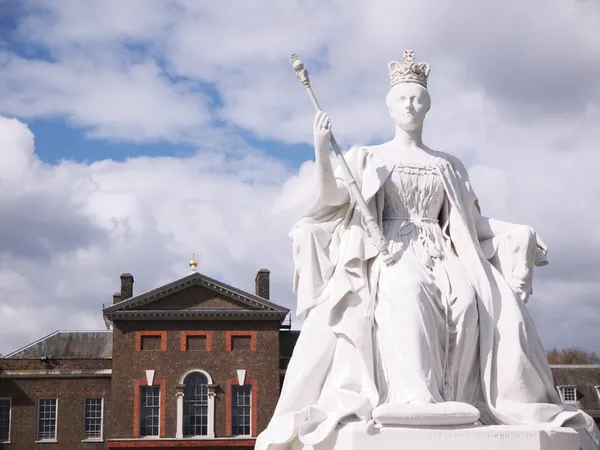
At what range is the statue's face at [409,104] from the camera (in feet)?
22.0

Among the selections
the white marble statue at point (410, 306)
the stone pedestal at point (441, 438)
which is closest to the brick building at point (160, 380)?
the white marble statue at point (410, 306)

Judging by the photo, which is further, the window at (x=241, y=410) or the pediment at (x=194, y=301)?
the pediment at (x=194, y=301)

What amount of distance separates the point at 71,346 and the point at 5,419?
4131mm

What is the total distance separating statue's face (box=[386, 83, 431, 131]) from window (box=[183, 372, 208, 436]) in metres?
36.0

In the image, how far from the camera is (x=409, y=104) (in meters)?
6.71

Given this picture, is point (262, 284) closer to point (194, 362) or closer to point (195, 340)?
point (195, 340)

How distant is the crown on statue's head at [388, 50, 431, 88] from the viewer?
6754 millimetres

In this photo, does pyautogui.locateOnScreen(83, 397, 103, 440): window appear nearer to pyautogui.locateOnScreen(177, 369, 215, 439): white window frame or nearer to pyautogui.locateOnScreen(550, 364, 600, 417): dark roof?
pyautogui.locateOnScreen(177, 369, 215, 439): white window frame

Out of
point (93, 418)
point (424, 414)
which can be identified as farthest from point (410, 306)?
point (93, 418)

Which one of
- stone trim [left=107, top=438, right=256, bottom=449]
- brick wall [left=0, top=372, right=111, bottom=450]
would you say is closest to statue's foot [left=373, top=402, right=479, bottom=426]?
stone trim [left=107, top=438, right=256, bottom=449]

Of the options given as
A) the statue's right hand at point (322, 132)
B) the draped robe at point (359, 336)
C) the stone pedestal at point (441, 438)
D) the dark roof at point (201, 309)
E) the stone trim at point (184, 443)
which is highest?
the dark roof at point (201, 309)

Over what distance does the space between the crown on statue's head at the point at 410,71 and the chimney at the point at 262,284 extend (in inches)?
1467

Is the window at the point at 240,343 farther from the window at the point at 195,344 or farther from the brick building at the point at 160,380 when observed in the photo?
the window at the point at 195,344

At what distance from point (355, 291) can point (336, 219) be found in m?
0.65
